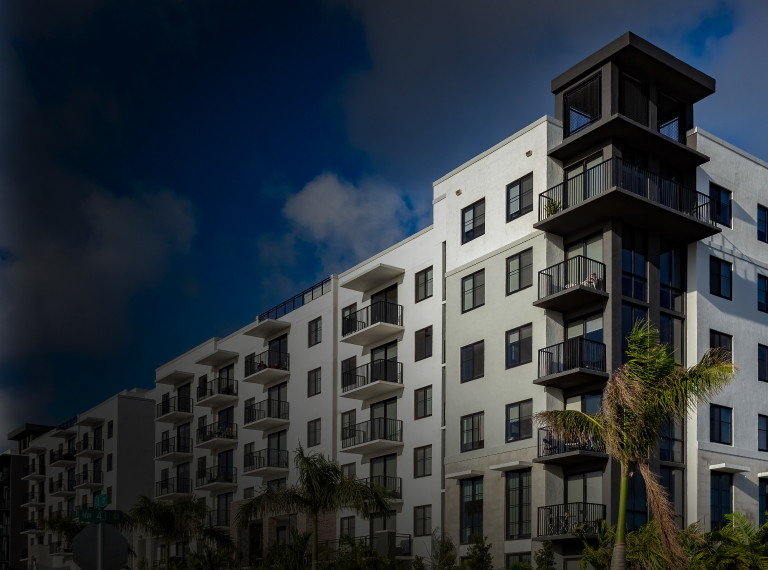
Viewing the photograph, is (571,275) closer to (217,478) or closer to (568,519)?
(568,519)

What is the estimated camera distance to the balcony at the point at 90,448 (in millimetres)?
83750

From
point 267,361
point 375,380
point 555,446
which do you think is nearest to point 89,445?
point 267,361

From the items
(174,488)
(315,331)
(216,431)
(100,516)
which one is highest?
(315,331)

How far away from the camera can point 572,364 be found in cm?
3916

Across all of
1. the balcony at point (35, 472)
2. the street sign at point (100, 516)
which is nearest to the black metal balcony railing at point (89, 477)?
the balcony at point (35, 472)

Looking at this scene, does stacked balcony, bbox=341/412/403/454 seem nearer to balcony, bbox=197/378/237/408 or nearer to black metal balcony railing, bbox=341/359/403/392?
black metal balcony railing, bbox=341/359/403/392

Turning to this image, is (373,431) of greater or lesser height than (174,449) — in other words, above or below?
above

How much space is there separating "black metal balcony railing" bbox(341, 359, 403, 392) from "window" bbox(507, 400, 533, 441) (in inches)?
354

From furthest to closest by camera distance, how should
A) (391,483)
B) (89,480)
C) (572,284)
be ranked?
(89,480)
(391,483)
(572,284)

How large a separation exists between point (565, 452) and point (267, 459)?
26284 mm

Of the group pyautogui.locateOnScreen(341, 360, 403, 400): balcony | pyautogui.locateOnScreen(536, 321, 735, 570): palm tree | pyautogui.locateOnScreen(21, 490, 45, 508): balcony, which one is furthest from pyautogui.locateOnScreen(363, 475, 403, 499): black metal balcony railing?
pyautogui.locateOnScreen(21, 490, 45, 508): balcony

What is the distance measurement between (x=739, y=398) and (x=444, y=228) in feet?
46.9

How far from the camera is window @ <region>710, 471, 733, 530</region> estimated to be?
39469 millimetres

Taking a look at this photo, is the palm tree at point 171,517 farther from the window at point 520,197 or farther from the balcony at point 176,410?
the window at point 520,197
